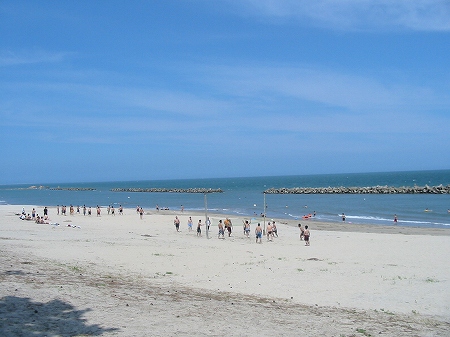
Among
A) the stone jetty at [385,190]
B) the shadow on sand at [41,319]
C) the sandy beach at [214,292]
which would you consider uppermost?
the stone jetty at [385,190]

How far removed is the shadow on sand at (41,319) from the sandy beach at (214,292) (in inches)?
0.6

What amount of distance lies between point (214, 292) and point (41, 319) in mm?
4228

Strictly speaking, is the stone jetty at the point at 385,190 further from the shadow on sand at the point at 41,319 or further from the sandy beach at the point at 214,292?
the shadow on sand at the point at 41,319

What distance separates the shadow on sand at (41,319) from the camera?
662cm

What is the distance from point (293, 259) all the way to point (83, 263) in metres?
7.63

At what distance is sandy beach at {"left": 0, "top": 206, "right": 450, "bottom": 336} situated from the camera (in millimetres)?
7395

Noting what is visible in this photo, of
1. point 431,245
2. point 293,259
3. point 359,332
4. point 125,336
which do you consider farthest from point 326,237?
point 125,336

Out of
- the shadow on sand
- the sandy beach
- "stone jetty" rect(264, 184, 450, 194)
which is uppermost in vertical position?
"stone jetty" rect(264, 184, 450, 194)

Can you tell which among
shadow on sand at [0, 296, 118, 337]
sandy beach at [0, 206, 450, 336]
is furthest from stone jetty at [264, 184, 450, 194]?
shadow on sand at [0, 296, 118, 337]

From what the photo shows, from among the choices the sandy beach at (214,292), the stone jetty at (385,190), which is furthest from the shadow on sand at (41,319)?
the stone jetty at (385,190)

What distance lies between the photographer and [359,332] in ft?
24.7

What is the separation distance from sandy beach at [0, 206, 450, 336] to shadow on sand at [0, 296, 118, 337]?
15mm

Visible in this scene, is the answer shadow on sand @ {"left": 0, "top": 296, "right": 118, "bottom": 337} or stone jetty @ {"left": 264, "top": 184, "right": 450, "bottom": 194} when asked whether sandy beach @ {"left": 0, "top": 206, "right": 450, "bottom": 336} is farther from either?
stone jetty @ {"left": 264, "top": 184, "right": 450, "bottom": 194}

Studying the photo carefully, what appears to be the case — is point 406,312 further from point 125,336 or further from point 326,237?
point 326,237
